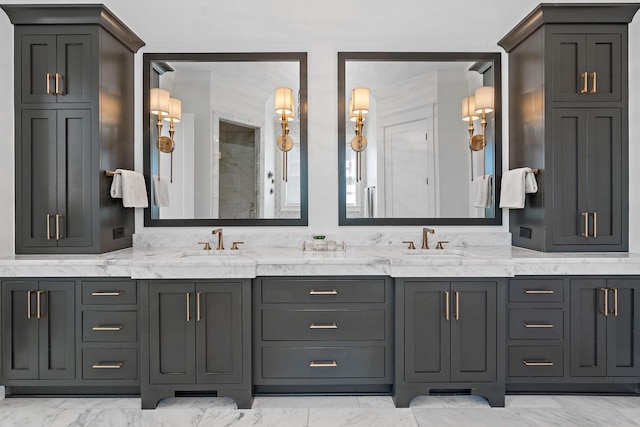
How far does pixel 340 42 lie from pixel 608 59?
167 cm

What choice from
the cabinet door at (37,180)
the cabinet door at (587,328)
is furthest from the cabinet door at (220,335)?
the cabinet door at (587,328)

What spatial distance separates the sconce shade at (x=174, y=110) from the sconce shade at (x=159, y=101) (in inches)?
0.9

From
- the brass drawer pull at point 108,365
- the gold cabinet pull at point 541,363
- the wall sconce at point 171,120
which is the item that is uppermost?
the wall sconce at point 171,120

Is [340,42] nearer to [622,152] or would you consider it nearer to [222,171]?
→ [222,171]

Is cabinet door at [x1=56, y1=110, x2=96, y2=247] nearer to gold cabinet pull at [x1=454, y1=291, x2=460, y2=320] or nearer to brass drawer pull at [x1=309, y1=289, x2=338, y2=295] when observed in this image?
brass drawer pull at [x1=309, y1=289, x2=338, y2=295]

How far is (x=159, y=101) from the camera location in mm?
2717

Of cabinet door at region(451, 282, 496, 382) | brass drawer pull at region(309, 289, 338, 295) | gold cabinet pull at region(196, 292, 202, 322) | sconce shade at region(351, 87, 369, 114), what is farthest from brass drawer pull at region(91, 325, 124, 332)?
sconce shade at region(351, 87, 369, 114)

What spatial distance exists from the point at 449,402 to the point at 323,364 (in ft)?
2.43

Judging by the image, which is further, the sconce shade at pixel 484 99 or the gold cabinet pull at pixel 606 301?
the sconce shade at pixel 484 99

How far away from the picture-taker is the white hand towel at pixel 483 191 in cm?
271

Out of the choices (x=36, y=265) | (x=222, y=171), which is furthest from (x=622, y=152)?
(x=36, y=265)

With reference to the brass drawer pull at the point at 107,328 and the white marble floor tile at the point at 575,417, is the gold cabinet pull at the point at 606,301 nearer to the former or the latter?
the white marble floor tile at the point at 575,417

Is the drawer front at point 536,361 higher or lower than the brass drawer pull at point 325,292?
lower

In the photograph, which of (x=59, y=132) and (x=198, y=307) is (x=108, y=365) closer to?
(x=198, y=307)
